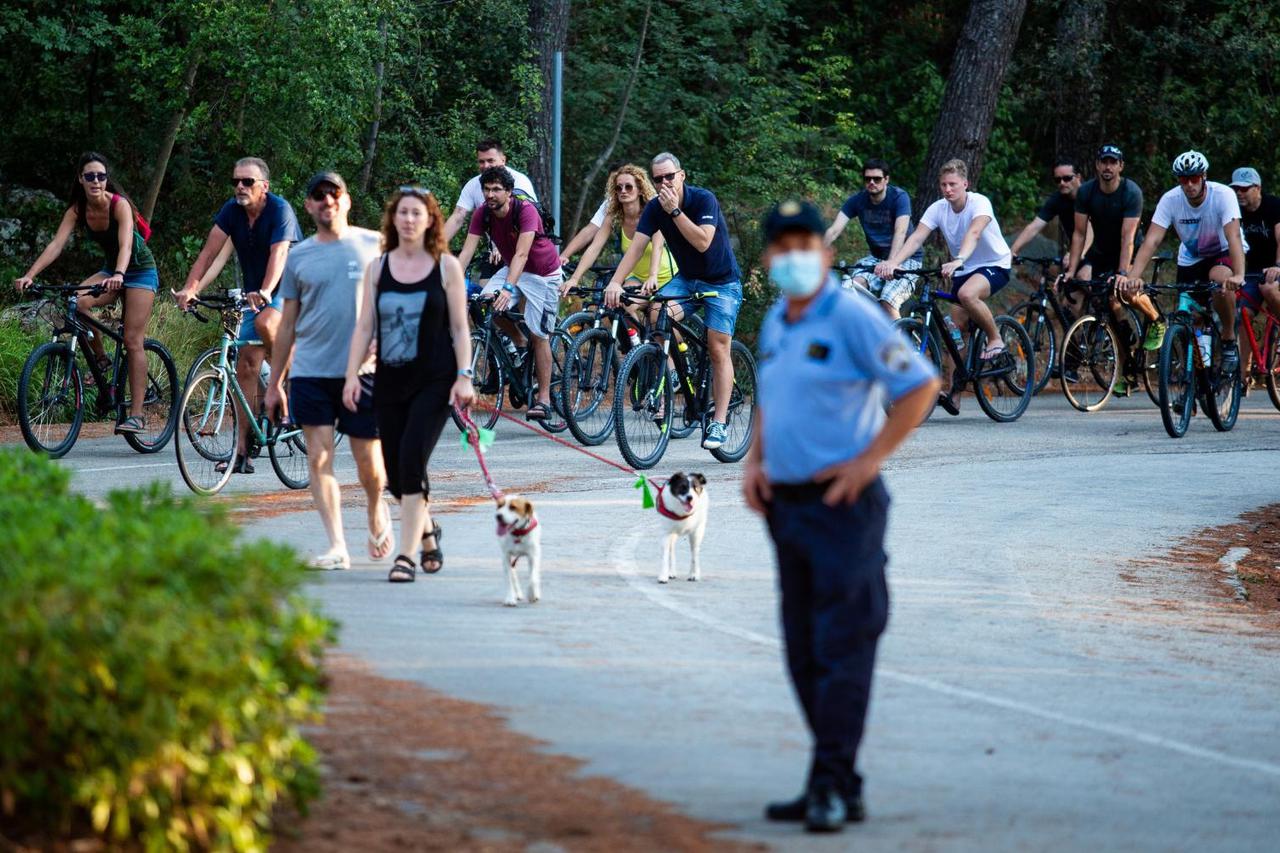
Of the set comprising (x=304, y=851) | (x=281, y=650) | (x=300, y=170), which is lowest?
(x=304, y=851)

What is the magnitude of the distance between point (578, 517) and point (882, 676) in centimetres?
428

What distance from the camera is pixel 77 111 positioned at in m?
24.4

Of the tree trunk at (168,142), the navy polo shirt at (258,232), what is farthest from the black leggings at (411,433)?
the tree trunk at (168,142)

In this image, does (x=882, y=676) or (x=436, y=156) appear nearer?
(x=882, y=676)

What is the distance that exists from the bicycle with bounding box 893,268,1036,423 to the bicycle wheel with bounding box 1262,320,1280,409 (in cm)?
235

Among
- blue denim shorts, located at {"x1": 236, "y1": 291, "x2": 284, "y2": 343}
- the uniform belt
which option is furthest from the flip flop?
the uniform belt

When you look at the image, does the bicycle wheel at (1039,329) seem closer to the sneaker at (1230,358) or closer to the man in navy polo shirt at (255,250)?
the sneaker at (1230,358)

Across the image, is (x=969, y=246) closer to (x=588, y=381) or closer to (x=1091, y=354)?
(x=1091, y=354)

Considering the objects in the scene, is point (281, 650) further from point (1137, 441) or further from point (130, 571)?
point (1137, 441)

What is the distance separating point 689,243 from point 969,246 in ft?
Result: 13.1

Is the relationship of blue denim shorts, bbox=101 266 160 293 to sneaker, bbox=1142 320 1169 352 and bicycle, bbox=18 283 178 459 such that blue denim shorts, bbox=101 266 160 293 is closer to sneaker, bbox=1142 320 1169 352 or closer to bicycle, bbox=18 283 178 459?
bicycle, bbox=18 283 178 459

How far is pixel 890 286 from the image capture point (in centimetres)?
1730

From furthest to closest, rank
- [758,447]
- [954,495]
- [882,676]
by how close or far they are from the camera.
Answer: [954,495] < [882,676] < [758,447]

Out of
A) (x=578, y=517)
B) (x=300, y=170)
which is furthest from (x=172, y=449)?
(x=300, y=170)
